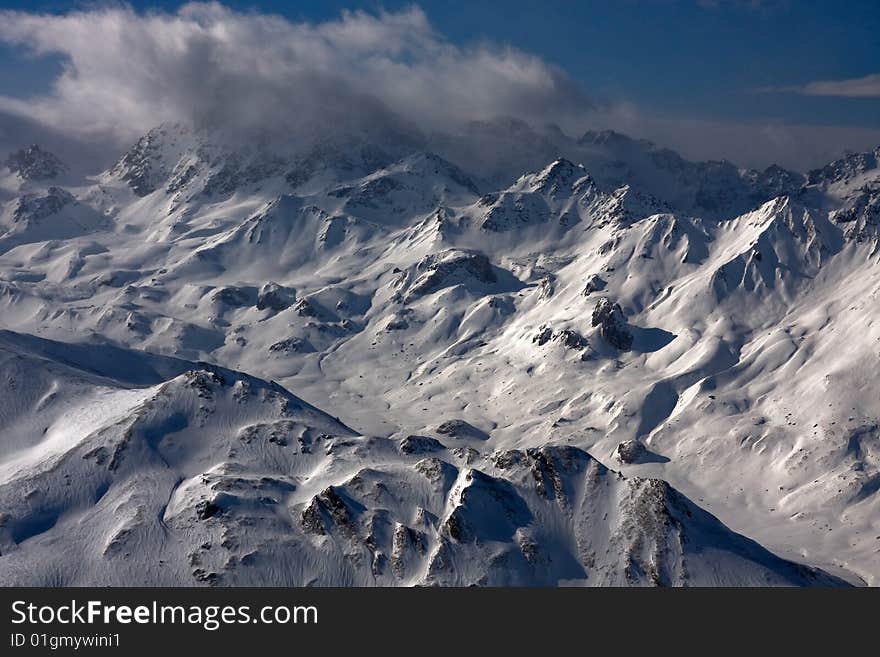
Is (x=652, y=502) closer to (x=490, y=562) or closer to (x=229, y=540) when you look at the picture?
(x=490, y=562)

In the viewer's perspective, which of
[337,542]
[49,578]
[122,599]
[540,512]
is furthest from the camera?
[540,512]

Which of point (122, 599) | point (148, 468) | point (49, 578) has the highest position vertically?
point (148, 468)

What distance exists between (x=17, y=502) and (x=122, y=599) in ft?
220

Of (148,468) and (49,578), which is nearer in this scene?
(49,578)

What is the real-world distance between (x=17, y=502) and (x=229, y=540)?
4722cm

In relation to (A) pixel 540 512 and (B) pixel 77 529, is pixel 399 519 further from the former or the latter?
(B) pixel 77 529

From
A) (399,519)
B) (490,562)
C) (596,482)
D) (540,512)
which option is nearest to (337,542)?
(399,519)

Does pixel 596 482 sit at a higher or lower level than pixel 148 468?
lower

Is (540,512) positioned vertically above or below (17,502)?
below

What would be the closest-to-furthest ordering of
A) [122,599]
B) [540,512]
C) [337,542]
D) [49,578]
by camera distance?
1. [122,599]
2. [49,578]
3. [337,542]
4. [540,512]

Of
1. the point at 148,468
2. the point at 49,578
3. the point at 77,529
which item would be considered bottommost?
the point at 49,578

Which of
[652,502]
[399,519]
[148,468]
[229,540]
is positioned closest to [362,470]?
[399,519]

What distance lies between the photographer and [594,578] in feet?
546

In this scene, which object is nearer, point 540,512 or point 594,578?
point 594,578
